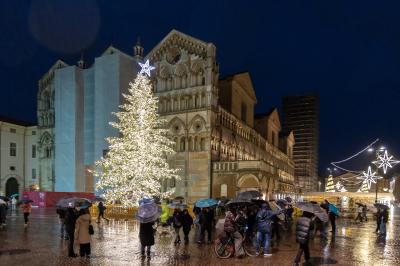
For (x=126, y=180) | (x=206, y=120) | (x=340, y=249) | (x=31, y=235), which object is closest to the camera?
(x=340, y=249)

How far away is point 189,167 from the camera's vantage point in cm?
4594

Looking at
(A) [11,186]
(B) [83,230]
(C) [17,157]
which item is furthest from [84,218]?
(C) [17,157]

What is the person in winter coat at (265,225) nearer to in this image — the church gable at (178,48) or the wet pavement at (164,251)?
the wet pavement at (164,251)

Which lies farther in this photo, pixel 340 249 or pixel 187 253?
pixel 340 249

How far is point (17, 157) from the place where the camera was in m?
58.5

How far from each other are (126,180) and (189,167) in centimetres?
1578

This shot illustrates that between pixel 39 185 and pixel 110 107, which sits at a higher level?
pixel 110 107

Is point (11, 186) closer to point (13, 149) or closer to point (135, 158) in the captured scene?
point (13, 149)

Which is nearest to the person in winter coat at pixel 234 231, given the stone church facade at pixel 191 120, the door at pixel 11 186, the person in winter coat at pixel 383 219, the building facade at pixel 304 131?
the person in winter coat at pixel 383 219

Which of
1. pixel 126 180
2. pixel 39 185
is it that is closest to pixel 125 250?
pixel 126 180

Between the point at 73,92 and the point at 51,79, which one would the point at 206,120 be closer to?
the point at 73,92

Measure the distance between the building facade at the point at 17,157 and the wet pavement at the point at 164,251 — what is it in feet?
134

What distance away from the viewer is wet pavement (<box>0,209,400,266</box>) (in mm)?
12539

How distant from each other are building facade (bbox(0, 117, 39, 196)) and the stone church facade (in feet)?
8.46
